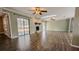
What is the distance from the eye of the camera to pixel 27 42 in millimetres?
2434

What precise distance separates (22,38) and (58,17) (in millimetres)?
1180
